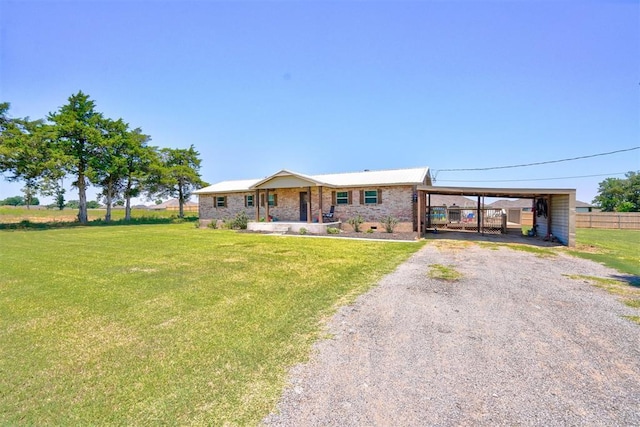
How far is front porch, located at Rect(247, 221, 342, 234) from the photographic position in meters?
17.2

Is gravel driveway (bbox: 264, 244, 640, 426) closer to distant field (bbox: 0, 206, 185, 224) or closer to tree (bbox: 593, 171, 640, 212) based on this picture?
distant field (bbox: 0, 206, 185, 224)

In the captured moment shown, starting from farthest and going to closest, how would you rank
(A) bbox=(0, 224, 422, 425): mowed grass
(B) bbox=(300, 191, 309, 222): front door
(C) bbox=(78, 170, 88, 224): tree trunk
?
(C) bbox=(78, 170, 88, 224): tree trunk < (B) bbox=(300, 191, 309, 222): front door < (A) bbox=(0, 224, 422, 425): mowed grass

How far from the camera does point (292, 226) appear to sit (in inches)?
719

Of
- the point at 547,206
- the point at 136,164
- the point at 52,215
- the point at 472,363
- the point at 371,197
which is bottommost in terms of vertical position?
the point at 472,363

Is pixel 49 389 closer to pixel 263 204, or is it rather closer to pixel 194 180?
pixel 263 204

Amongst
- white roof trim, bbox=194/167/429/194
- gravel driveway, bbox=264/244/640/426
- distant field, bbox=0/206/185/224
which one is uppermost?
white roof trim, bbox=194/167/429/194

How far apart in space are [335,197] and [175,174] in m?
22.5

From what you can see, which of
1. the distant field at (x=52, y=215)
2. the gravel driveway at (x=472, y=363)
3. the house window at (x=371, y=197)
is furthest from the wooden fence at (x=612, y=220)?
the distant field at (x=52, y=215)

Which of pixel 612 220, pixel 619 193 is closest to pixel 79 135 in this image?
pixel 612 220

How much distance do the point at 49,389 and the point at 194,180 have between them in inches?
1380

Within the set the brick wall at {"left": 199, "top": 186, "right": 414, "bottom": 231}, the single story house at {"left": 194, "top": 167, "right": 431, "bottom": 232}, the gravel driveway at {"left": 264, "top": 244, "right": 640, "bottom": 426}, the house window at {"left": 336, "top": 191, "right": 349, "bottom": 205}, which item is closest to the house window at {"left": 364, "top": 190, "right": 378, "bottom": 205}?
the single story house at {"left": 194, "top": 167, "right": 431, "bottom": 232}

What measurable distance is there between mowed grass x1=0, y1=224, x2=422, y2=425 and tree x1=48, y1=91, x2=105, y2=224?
23163mm

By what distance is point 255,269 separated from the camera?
814cm

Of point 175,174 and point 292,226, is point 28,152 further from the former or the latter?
point 292,226
